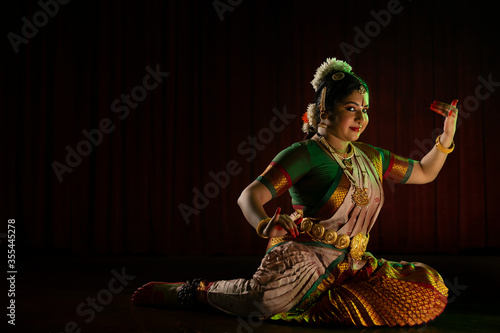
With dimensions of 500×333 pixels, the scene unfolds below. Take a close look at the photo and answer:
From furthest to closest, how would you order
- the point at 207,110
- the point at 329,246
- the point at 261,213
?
1. the point at 207,110
2. the point at 329,246
3. the point at 261,213

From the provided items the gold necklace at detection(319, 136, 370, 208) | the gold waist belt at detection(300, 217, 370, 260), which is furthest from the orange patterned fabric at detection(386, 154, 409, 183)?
the gold waist belt at detection(300, 217, 370, 260)

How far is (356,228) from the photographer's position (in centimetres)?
185

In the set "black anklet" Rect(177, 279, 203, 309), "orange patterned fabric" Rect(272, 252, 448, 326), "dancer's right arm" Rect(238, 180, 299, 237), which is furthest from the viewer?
"black anklet" Rect(177, 279, 203, 309)

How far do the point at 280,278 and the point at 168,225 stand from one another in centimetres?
291

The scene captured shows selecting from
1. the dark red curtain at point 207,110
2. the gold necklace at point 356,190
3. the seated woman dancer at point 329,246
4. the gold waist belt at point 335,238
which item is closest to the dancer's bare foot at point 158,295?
the seated woman dancer at point 329,246

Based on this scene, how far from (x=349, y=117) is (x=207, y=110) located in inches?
114

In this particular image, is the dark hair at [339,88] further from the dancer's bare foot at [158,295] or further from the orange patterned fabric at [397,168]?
the dancer's bare foot at [158,295]

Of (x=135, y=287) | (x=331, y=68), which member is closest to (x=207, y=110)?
(x=135, y=287)

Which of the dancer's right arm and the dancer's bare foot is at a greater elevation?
the dancer's right arm

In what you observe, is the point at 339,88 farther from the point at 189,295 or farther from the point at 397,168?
the point at 189,295

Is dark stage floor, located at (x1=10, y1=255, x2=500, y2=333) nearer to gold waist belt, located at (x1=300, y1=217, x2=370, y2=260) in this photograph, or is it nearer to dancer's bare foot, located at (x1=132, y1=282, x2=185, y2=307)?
dancer's bare foot, located at (x1=132, y1=282, x2=185, y2=307)

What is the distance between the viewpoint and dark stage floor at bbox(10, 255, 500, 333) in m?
1.76

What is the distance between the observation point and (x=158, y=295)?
204 centimetres

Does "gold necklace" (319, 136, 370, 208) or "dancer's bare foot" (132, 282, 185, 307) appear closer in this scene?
"gold necklace" (319, 136, 370, 208)
